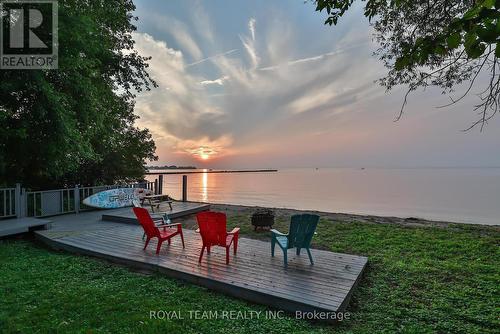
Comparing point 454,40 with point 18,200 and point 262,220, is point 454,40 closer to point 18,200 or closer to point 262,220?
point 262,220

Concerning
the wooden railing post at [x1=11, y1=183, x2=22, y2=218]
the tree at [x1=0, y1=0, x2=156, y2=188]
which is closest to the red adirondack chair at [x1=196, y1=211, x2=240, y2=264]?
the tree at [x1=0, y1=0, x2=156, y2=188]

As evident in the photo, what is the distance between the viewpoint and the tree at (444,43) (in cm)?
126

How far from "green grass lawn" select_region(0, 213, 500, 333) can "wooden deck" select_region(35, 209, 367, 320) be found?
0.18m

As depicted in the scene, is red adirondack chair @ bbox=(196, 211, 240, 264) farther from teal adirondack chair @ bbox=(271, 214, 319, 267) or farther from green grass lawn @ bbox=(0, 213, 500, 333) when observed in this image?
teal adirondack chair @ bbox=(271, 214, 319, 267)

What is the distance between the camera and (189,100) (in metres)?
15.8

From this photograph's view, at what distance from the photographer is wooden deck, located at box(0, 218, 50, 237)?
6770 mm

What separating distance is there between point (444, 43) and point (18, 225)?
8936 millimetres

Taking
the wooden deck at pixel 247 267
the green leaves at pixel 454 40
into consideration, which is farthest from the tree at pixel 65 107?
the green leaves at pixel 454 40

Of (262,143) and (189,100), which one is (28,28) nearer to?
(189,100)

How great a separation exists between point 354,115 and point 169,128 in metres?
12.1
